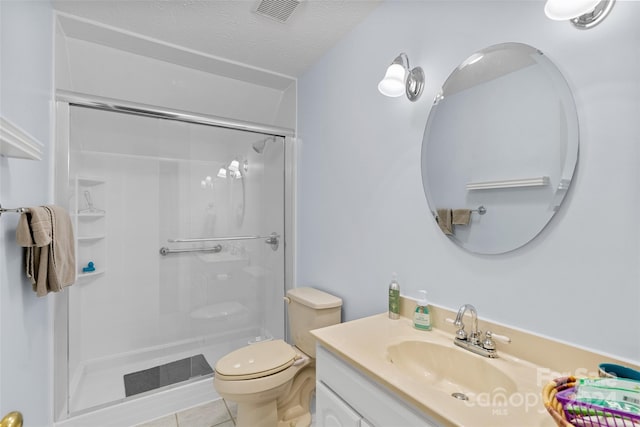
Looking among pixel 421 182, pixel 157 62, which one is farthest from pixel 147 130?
pixel 421 182

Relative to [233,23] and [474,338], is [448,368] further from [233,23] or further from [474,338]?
[233,23]

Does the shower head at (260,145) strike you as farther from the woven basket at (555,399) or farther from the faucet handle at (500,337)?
the woven basket at (555,399)

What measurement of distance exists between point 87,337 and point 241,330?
3.52ft

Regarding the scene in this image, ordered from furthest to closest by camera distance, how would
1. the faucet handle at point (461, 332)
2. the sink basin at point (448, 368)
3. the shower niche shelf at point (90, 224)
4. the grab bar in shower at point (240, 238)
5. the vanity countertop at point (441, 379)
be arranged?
1. the grab bar in shower at point (240, 238)
2. the shower niche shelf at point (90, 224)
3. the faucet handle at point (461, 332)
4. the sink basin at point (448, 368)
5. the vanity countertop at point (441, 379)

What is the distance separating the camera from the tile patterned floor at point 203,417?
1.79m

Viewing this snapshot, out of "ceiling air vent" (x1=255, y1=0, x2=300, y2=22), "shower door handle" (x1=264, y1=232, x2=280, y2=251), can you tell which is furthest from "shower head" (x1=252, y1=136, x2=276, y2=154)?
"ceiling air vent" (x1=255, y1=0, x2=300, y2=22)

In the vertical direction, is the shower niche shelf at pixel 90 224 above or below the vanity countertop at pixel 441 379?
above

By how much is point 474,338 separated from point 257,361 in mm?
1079

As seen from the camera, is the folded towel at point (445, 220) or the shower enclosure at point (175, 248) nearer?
the folded towel at point (445, 220)

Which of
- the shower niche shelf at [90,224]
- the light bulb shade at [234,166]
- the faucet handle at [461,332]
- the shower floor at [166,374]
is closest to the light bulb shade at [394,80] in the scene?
the faucet handle at [461,332]

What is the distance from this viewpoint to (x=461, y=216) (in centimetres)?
118

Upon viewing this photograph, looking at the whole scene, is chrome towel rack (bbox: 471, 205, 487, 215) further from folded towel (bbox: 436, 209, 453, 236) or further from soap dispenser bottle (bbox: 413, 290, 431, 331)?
soap dispenser bottle (bbox: 413, 290, 431, 331)

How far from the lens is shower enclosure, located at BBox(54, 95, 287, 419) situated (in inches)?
82.1

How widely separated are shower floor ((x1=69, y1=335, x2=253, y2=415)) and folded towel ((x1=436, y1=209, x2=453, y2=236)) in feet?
6.08
